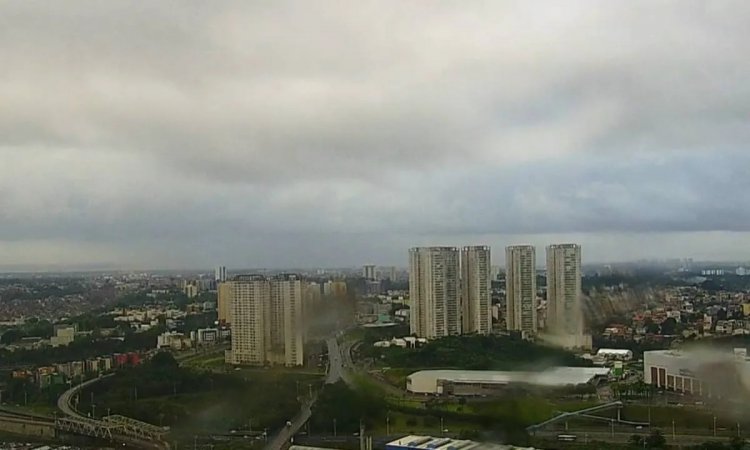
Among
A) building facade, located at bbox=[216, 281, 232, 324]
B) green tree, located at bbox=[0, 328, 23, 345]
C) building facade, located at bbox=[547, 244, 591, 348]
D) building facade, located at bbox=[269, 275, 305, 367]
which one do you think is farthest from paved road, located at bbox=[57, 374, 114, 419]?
building facade, located at bbox=[547, 244, 591, 348]

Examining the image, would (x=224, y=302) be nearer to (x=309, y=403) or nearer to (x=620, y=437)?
(x=309, y=403)

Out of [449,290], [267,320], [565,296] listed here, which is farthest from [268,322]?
[565,296]

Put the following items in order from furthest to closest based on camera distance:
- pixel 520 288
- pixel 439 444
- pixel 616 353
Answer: pixel 520 288 < pixel 616 353 < pixel 439 444

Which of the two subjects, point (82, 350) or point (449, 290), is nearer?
point (82, 350)

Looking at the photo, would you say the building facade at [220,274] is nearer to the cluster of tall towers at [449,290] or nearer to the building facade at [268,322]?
the building facade at [268,322]

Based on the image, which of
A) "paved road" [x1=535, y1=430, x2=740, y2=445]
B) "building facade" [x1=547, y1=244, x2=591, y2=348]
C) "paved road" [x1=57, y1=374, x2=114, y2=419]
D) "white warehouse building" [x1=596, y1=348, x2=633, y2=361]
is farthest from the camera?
"white warehouse building" [x1=596, y1=348, x2=633, y2=361]

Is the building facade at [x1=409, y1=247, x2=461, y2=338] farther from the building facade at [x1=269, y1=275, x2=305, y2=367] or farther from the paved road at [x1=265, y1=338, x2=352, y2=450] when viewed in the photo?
the building facade at [x1=269, y1=275, x2=305, y2=367]

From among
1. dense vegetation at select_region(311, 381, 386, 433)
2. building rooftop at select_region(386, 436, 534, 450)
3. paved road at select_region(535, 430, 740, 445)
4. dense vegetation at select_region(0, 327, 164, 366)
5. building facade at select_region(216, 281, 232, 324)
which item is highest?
building facade at select_region(216, 281, 232, 324)

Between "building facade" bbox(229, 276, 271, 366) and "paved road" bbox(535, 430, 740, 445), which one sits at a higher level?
"building facade" bbox(229, 276, 271, 366)
